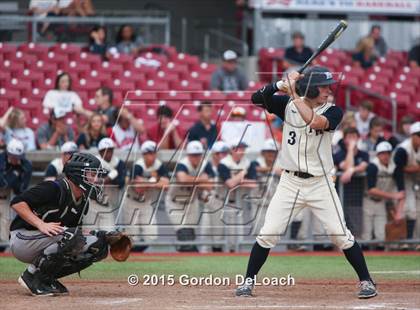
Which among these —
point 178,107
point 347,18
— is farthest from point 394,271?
point 347,18

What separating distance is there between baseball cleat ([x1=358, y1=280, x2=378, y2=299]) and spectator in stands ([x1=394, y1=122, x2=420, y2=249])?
566cm

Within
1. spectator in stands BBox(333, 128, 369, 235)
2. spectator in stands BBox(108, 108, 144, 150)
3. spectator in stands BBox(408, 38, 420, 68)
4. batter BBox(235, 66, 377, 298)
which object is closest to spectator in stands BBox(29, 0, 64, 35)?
spectator in stands BBox(108, 108, 144, 150)

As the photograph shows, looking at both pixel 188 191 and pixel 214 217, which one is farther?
pixel 214 217

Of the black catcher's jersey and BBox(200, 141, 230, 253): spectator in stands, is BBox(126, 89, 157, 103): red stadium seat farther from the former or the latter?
the black catcher's jersey

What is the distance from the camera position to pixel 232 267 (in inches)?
479

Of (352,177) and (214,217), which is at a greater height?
(352,177)

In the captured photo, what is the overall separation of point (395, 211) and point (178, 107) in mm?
4507

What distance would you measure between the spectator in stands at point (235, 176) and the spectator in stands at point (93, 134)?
5.98 ft

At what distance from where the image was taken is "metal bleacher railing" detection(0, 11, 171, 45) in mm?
19172

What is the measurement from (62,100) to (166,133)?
2.02 m

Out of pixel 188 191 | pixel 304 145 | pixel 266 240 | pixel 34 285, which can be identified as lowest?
pixel 188 191

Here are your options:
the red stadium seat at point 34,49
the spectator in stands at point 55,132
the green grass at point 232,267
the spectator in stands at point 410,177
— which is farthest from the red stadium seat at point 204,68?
the green grass at point 232,267

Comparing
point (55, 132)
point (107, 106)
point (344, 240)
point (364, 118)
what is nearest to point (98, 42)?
point (107, 106)

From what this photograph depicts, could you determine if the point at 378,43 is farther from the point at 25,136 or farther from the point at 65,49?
the point at 25,136
